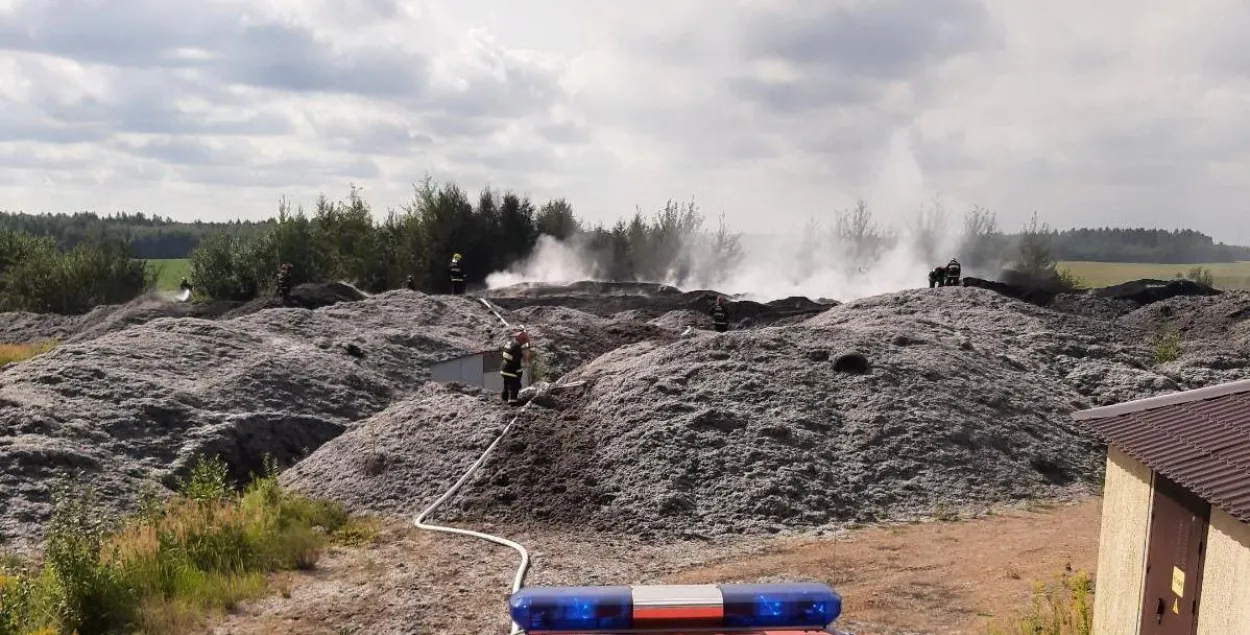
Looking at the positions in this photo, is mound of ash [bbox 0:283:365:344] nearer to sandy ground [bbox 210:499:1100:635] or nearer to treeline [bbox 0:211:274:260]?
sandy ground [bbox 210:499:1100:635]

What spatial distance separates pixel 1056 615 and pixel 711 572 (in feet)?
11.7

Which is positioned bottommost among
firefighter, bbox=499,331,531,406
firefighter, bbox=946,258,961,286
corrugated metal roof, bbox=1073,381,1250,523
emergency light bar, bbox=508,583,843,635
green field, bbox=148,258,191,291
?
green field, bbox=148,258,191,291

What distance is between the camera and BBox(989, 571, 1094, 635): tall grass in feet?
25.4

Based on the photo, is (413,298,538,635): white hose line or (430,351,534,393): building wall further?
(430,351,534,393): building wall

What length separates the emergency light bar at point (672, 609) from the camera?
11.6 ft

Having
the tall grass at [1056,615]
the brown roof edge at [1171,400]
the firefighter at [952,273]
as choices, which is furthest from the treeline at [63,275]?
the brown roof edge at [1171,400]

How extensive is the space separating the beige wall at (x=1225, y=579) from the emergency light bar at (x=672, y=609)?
136 inches

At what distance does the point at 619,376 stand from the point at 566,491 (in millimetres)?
3477

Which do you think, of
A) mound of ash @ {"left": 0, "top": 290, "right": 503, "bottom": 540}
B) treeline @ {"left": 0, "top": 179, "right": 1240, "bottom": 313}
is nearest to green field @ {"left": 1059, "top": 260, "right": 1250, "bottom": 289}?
treeline @ {"left": 0, "top": 179, "right": 1240, "bottom": 313}

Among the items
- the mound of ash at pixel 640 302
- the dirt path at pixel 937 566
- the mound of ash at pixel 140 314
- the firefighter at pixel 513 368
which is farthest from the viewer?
the mound of ash at pixel 640 302

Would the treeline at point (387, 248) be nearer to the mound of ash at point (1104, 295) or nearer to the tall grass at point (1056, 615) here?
the mound of ash at point (1104, 295)

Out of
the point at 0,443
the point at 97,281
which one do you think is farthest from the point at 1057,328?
the point at 97,281

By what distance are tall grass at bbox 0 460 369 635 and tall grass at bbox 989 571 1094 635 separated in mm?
7168

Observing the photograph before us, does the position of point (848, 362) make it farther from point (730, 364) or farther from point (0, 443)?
point (0, 443)
